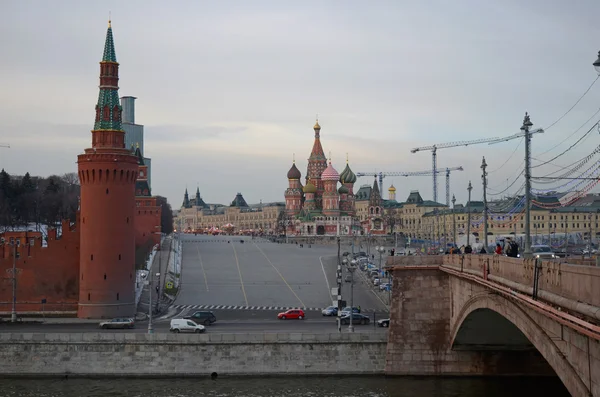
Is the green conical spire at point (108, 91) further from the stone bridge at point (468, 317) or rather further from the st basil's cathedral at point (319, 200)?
the st basil's cathedral at point (319, 200)

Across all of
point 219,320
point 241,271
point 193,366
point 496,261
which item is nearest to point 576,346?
point 496,261

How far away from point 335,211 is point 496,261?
131 metres

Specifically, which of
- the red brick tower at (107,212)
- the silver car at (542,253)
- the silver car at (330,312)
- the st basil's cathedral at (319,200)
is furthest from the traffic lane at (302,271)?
the st basil's cathedral at (319,200)

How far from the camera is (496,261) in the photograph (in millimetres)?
25719

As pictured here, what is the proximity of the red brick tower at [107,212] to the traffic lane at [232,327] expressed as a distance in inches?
130

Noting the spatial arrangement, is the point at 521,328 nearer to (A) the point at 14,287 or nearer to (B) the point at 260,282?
(A) the point at 14,287

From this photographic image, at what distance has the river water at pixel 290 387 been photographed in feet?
118

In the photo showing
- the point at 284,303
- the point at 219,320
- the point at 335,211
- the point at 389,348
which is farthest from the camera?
the point at 335,211

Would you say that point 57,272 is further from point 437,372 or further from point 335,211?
point 335,211

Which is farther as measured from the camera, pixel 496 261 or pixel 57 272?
pixel 57 272

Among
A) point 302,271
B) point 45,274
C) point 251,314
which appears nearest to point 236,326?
point 251,314

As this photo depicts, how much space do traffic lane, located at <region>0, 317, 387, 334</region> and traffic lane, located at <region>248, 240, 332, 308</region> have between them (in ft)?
37.9

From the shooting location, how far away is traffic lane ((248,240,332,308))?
211 feet

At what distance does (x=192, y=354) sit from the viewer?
40.0 m
